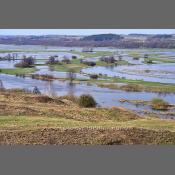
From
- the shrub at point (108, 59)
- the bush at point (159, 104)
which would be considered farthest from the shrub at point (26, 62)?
the bush at point (159, 104)

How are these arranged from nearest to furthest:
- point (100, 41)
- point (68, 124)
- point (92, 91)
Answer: point (68, 124)
point (92, 91)
point (100, 41)

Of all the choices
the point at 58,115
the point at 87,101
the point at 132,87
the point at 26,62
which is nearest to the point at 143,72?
the point at 132,87

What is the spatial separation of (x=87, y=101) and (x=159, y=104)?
248cm

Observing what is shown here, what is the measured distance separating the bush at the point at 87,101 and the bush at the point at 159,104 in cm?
200

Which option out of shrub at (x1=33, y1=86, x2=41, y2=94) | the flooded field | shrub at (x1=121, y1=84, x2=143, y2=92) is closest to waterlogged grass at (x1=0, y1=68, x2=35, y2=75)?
the flooded field

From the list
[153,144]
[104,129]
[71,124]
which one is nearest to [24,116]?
[71,124]

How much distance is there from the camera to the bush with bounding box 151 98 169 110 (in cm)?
1736

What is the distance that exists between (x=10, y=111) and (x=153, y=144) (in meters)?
5.02

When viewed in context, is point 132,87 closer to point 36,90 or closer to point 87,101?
point 87,101

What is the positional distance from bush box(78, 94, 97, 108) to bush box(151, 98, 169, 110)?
2.00m

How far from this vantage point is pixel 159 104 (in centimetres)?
1738

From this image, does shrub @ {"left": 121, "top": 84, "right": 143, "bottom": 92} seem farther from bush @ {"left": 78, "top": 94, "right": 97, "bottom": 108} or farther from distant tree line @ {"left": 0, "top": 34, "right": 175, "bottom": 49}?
distant tree line @ {"left": 0, "top": 34, "right": 175, "bottom": 49}

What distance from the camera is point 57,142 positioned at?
16234 millimetres

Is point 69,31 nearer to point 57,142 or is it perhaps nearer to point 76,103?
point 76,103
